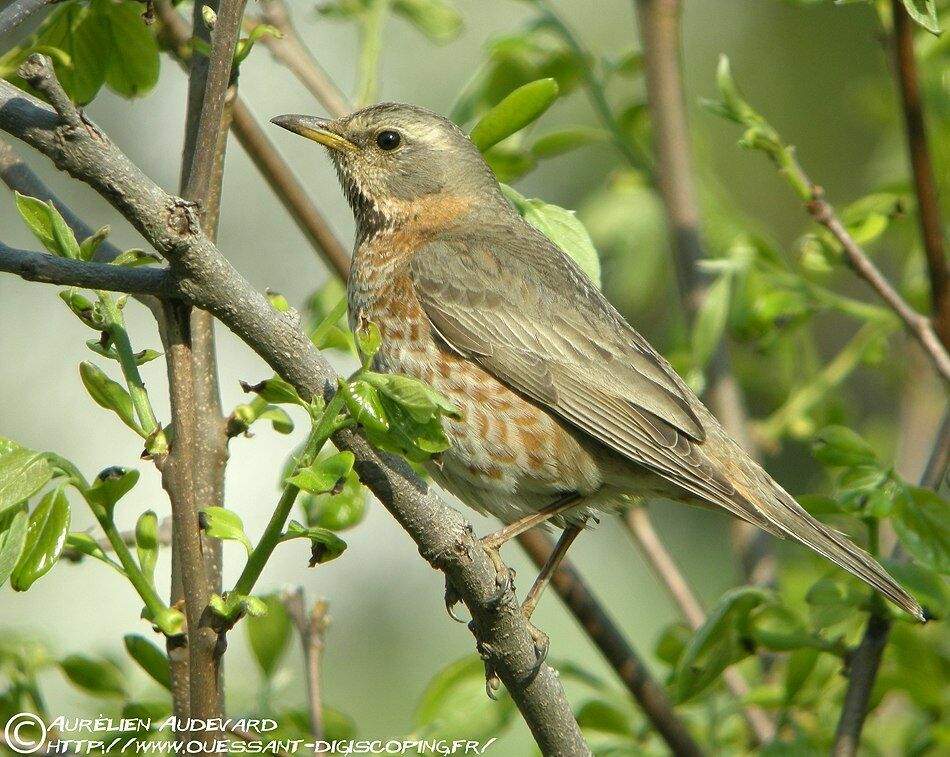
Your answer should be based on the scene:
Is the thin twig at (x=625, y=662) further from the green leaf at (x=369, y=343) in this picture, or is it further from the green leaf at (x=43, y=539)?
the green leaf at (x=43, y=539)

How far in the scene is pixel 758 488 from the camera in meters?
4.00

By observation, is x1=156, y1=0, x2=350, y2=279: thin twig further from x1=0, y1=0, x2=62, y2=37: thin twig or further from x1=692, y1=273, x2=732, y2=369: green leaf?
x1=692, y1=273, x2=732, y2=369: green leaf

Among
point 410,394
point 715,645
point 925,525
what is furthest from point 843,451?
point 410,394

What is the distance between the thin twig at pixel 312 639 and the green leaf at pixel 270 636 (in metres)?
0.03

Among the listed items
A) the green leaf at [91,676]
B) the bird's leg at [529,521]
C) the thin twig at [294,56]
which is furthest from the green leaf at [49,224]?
the thin twig at [294,56]

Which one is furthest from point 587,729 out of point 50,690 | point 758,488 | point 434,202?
point 50,690

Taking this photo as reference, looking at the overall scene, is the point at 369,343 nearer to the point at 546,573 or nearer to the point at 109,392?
the point at 109,392

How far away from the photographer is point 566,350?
4.26m

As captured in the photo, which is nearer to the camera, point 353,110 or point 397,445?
point 397,445

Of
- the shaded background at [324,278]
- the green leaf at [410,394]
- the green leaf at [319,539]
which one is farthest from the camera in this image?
the shaded background at [324,278]

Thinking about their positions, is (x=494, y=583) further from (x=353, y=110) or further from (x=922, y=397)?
(x=922, y=397)

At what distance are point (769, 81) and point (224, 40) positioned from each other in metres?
7.86

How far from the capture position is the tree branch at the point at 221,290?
226cm

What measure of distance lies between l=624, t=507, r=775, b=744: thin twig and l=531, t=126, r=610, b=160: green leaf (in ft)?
4.29
